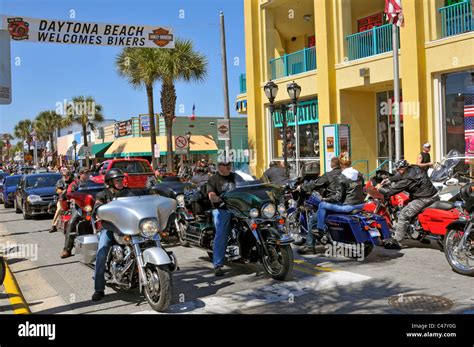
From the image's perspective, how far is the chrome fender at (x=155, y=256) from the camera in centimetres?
512

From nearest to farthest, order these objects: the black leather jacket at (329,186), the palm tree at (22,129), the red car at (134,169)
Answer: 1. the black leather jacket at (329,186)
2. the red car at (134,169)
3. the palm tree at (22,129)

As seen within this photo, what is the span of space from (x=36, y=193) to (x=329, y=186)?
11.0 m

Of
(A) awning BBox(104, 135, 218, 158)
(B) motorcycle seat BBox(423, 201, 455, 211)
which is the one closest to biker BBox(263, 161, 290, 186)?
(B) motorcycle seat BBox(423, 201, 455, 211)

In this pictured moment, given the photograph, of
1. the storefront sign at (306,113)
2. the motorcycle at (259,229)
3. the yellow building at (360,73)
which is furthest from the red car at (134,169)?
the motorcycle at (259,229)

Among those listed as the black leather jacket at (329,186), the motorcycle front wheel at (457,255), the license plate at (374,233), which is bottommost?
the motorcycle front wheel at (457,255)

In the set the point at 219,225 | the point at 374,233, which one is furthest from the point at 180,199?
the point at 374,233

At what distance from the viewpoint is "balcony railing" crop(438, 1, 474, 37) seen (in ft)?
46.8

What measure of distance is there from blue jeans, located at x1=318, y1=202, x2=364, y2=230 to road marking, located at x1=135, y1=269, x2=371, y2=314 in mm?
1186

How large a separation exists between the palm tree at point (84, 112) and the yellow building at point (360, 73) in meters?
25.3

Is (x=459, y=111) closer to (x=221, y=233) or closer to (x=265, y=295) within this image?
(x=221, y=233)

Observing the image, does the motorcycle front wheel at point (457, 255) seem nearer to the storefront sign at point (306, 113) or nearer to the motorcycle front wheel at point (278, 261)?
the motorcycle front wheel at point (278, 261)

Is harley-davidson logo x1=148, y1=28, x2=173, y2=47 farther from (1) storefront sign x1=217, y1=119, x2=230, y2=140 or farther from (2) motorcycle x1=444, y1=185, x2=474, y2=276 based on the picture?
(2) motorcycle x1=444, y1=185, x2=474, y2=276
